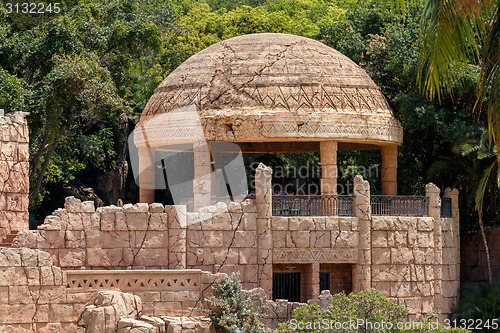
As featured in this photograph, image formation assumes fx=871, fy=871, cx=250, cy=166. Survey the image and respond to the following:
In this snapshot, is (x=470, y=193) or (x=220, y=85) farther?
(x=470, y=193)

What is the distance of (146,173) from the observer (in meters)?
26.6

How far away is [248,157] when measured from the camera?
1481 inches

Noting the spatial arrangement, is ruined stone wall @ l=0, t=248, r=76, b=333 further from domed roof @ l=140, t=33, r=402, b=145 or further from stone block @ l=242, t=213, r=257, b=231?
domed roof @ l=140, t=33, r=402, b=145

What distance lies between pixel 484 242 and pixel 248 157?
496 inches

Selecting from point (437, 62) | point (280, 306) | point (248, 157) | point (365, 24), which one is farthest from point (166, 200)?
point (437, 62)

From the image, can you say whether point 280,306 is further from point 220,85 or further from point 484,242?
point 484,242

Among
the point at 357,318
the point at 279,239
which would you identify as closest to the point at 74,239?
the point at 279,239

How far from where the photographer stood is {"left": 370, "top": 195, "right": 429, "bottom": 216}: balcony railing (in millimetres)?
24578

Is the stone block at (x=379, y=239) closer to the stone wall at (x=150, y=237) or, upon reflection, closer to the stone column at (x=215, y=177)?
the stone wall at (x=150, y=237)

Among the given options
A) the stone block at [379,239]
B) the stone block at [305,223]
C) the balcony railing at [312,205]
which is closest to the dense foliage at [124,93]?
the stone block at [379,239]

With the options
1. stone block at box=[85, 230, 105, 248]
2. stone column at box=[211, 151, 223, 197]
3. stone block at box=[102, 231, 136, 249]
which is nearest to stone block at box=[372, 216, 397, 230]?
stone column at box=[211, 151, 223, 197]

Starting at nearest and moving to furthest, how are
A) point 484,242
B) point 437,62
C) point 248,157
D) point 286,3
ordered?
point 437,62
point 484,242
point 248,157
point 286,3

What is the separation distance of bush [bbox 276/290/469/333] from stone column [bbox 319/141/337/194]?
5933 millimetres

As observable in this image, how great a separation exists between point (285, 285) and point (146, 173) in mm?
5763
